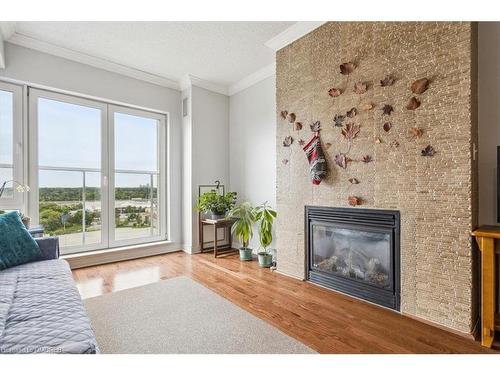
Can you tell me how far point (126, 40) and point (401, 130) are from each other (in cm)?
300

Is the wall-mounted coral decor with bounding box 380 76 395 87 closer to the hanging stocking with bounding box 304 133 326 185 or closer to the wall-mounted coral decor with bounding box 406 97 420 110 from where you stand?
the wall-mounted coral decor with bounding box 406 97 420 110

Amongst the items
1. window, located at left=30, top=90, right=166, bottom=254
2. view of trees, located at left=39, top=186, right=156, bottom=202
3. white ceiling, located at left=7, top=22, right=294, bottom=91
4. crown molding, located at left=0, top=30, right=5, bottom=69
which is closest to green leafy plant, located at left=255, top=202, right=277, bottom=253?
window, located at left=30, top=90, right=166, bottom=254

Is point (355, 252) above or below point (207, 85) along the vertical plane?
below

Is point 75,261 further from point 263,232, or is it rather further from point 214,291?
point 263,232

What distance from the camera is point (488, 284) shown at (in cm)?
174

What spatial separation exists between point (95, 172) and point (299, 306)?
308 cm

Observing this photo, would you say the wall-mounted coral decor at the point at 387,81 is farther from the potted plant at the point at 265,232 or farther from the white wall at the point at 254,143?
the potted plant at the point at 265,232

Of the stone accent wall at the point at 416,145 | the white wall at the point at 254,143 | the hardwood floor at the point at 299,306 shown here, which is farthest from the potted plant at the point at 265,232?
the stone accent wall at the point at 416,145

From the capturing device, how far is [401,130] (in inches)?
84.0

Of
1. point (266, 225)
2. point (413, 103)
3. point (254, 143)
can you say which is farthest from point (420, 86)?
point (254, 143)

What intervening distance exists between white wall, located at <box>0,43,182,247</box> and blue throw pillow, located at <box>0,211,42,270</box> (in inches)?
72.2

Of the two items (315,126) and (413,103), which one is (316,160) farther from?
(413,103)

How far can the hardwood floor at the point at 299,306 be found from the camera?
5.69 feet
